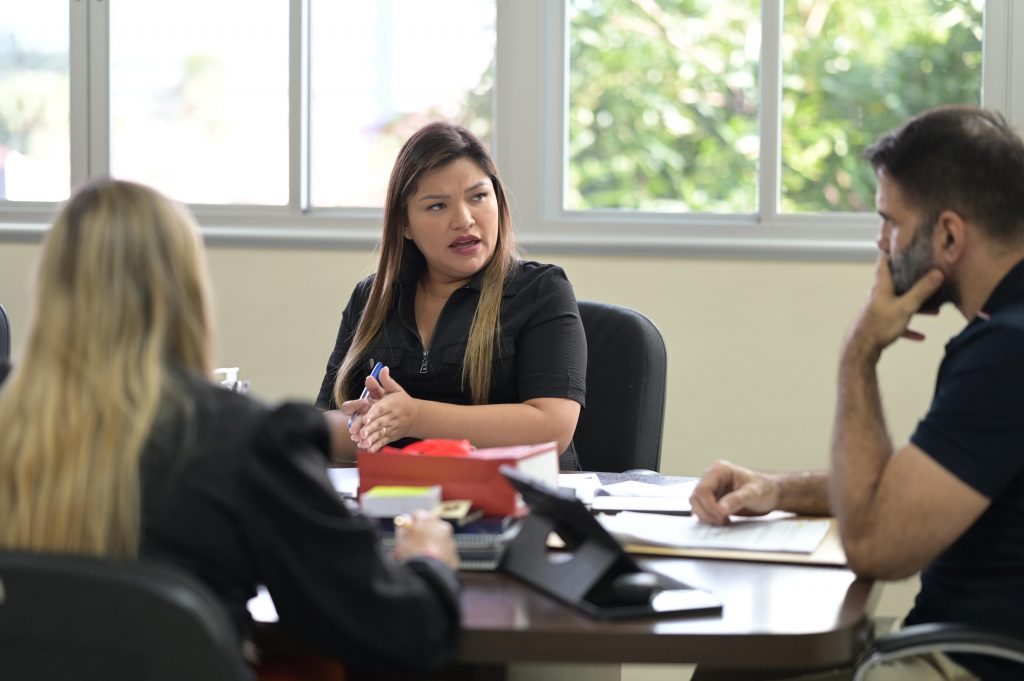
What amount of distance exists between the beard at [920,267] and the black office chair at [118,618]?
1146mm

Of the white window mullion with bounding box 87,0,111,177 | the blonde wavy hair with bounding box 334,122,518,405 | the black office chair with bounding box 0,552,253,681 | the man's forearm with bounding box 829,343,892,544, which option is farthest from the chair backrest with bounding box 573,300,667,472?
the white window mullion with bounding box 87,0,111,177

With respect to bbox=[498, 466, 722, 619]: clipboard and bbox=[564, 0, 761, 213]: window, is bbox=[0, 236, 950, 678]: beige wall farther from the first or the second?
bbox=[498, 466, 722, 619]: clipboard

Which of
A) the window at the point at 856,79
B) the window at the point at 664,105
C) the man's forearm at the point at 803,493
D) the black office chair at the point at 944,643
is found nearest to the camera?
the black office chair at the point at 944,643

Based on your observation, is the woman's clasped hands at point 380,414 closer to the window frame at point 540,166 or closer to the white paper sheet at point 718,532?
the white paper sheet at point 718,532

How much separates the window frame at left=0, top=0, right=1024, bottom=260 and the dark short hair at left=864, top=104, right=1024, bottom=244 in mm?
1781

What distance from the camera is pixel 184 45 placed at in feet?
13.3

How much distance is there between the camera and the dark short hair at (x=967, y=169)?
5.87ft

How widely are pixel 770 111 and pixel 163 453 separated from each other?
2.79 metres

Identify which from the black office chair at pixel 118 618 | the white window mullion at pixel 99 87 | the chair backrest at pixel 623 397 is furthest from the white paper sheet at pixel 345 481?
the white window mullion at pixel 99 87

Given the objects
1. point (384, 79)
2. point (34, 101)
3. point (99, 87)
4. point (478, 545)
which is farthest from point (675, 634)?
point (34, 101)

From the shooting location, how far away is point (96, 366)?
1280 millimetres

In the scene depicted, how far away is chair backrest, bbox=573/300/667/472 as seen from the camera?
8.81ft

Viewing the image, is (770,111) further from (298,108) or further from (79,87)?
(79,87)

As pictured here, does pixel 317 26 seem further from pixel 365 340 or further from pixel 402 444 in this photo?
pixel 402 444
